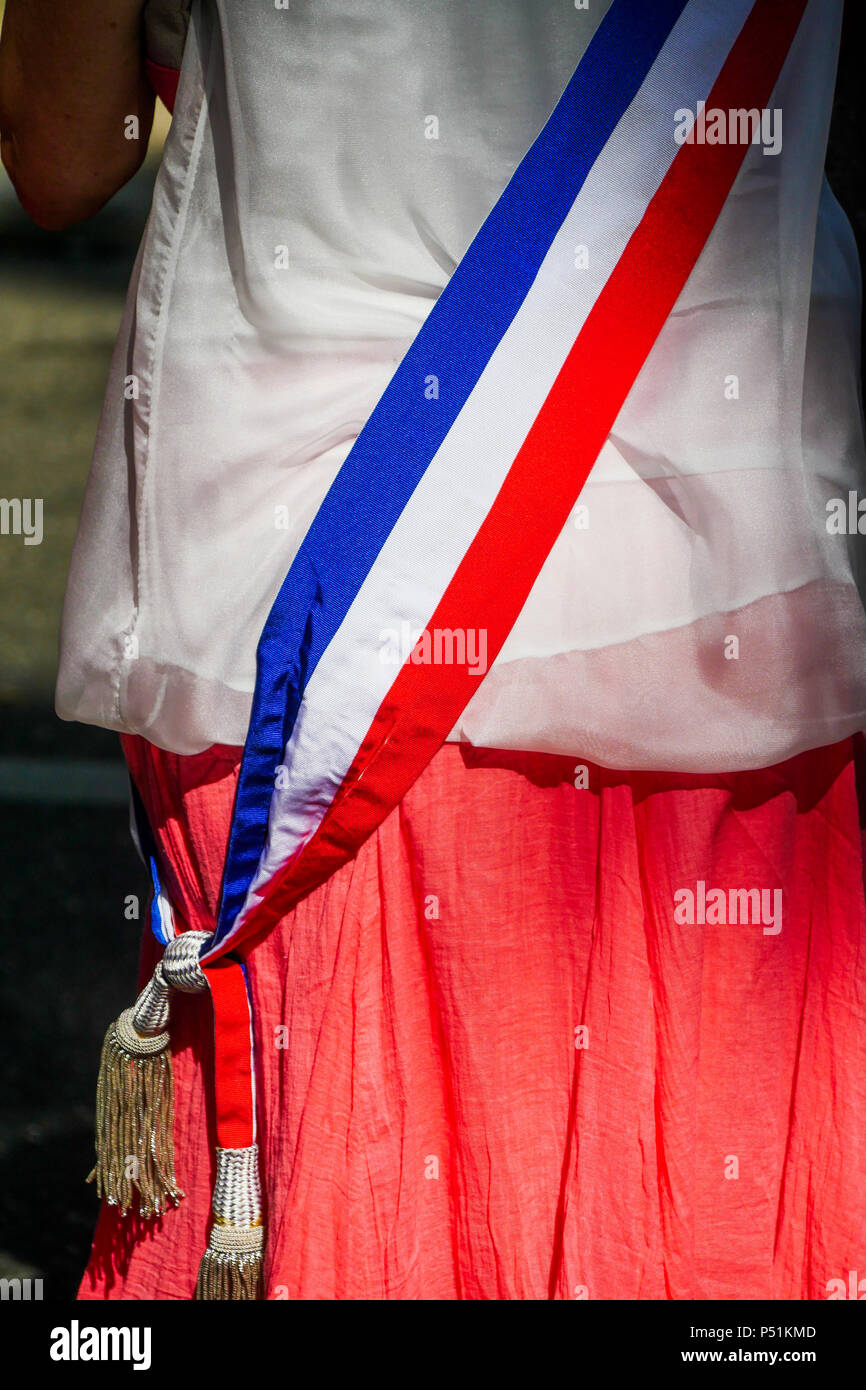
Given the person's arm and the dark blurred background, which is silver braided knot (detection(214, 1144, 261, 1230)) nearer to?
the person's arm

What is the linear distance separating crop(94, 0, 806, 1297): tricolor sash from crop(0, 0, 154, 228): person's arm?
0.26m

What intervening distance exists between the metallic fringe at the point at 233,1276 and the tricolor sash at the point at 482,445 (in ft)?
0.71

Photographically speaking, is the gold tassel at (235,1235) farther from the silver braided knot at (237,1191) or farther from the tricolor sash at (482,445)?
the tricolor sash at (482,445)

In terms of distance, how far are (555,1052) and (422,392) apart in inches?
15.2

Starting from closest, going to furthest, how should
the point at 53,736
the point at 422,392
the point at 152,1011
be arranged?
the point at 422,392 → the point at 152,1011 → the point at 53,736

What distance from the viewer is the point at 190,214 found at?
800 millimetres

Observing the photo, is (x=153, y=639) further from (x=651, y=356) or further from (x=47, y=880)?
(x=47, y=880)

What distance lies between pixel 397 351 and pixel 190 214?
158 millimetres

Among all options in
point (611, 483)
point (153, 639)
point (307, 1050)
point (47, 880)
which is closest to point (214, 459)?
point (153, 639)

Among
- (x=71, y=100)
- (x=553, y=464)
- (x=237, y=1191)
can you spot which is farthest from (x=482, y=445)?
(x=237, y=1191)

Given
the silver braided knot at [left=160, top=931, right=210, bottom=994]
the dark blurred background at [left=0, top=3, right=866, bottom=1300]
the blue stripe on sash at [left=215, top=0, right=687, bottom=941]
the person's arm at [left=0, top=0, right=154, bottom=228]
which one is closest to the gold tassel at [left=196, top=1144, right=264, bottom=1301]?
the silver braided knot at [left=160, top=931, right=210, bottom=994]

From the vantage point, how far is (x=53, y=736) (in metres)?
1.94

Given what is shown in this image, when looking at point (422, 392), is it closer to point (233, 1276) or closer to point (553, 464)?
point (553, 464)

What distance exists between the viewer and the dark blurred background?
5.83 feet
